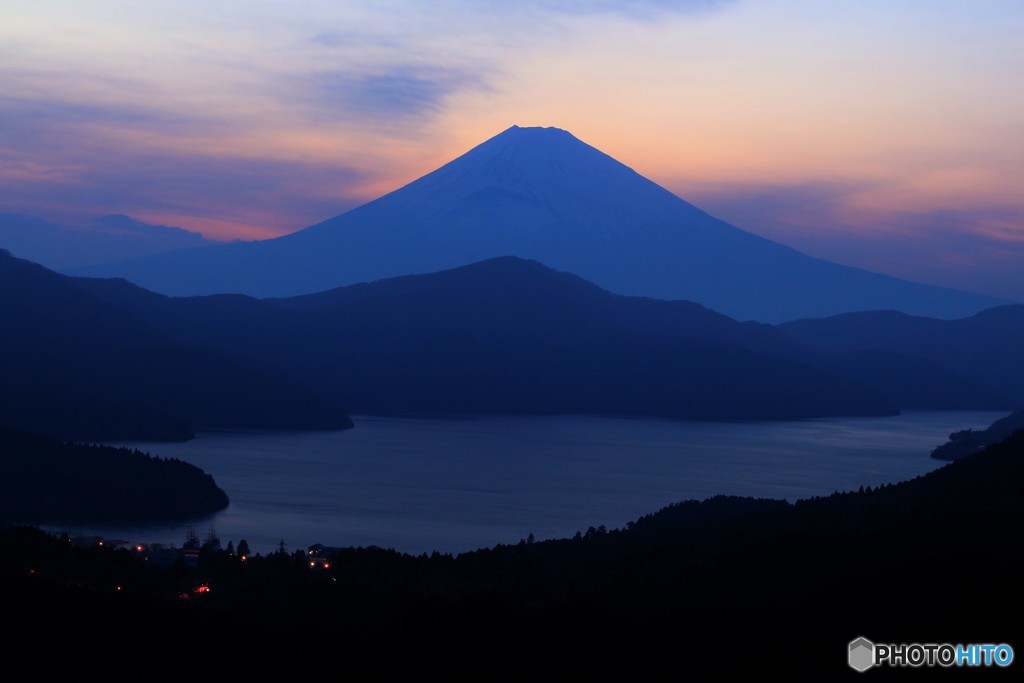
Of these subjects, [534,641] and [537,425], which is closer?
[534,641]

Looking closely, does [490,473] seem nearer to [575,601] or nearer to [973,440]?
[973,440]

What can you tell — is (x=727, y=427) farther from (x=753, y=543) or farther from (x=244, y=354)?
(x=753, y=543)

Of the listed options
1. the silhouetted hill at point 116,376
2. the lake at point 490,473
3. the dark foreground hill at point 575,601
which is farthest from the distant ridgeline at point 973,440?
the dark foreground hill at point 575,601

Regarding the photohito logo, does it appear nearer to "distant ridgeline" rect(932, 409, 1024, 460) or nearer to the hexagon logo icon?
the hexagon logo icon

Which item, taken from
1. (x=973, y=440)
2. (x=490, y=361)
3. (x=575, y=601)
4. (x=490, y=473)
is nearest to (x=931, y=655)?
(x=575, y=601)

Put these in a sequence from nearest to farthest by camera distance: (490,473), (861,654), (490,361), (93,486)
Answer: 1. (861,654)
2. (93,486)
3. (490,473)
4. (490,361)

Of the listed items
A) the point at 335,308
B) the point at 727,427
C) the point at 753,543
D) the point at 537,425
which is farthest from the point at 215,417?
the point at 753,543

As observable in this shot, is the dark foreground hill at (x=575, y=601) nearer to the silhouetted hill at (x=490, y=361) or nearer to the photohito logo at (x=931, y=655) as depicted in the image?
the photohito logo at (x=931, y=655)

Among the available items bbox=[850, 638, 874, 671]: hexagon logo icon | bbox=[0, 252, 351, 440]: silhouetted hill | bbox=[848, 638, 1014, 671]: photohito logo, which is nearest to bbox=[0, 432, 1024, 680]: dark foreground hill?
bbox=[850, 638, 874, 671]: hexagon logo icon
